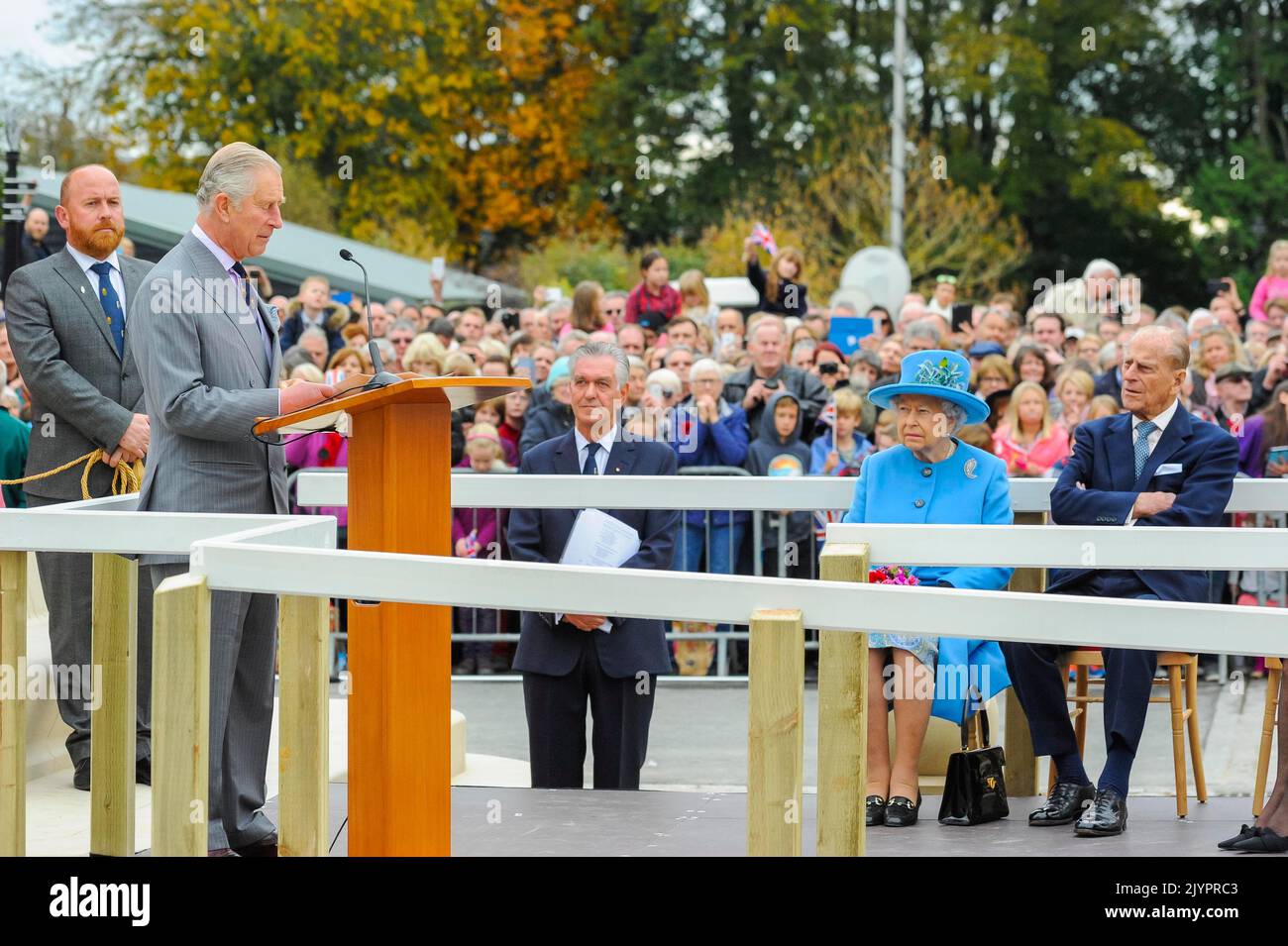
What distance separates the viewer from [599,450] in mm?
6883

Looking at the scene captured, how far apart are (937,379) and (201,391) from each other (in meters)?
2.89

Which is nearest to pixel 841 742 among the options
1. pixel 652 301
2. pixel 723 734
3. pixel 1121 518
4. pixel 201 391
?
pixel 201 391

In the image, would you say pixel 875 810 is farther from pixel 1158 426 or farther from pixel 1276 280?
pixel 1276 280

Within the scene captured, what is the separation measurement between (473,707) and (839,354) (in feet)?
13.7

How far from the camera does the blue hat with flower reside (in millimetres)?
6645

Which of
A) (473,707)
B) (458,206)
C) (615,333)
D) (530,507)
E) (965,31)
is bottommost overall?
(473,707)

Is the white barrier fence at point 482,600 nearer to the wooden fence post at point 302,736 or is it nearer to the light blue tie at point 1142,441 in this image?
the wooden fence post at point 302,736

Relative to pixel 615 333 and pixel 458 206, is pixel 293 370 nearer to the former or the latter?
pixel 615 333

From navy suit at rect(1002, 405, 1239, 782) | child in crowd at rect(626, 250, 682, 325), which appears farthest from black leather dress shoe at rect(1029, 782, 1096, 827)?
child in crowd at rect(626, 250, 682, 325)

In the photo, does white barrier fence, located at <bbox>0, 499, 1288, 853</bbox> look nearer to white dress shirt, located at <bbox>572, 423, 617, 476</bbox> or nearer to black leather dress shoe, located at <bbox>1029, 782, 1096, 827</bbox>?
black leather dress shoe, located at <bbox>1029, 782, 1096, 827</bbox>

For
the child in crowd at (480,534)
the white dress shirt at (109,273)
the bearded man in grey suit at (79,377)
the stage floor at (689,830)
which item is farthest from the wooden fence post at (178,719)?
the child in crowd at (480,534)
